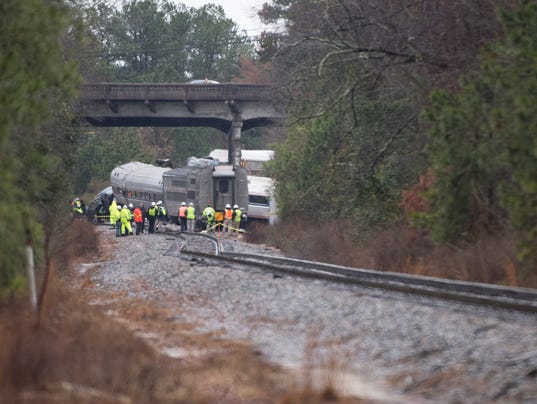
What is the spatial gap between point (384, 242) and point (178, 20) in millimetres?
93320

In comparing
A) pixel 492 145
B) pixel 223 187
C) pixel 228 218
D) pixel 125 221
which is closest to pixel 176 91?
pixel 223 187

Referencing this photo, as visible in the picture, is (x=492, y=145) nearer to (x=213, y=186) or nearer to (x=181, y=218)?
(x=181, y=218)

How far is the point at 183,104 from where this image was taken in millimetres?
61219

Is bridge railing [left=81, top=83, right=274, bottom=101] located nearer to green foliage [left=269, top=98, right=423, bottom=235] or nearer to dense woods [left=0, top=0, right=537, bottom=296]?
dense woods [left=0, top=0, right=537, bottom=296]

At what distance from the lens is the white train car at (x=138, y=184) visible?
62.3 m

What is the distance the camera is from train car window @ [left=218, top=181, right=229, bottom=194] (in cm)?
5612

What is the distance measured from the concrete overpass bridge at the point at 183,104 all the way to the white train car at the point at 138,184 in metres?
3.86

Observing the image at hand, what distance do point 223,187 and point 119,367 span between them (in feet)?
158

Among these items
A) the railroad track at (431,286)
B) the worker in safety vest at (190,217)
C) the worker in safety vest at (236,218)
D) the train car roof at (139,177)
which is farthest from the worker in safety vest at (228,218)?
the railroad track at (431,286)

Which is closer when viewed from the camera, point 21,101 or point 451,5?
point 21,101

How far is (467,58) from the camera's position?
2216 centimetres

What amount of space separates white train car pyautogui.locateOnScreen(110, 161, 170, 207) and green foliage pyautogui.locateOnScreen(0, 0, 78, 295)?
1874 inches

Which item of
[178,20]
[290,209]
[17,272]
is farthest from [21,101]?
[178,20]

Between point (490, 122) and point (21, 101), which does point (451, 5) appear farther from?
point (21, 101)
